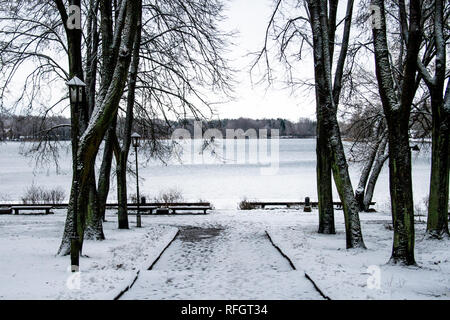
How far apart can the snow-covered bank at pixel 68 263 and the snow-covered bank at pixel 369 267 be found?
3.59m

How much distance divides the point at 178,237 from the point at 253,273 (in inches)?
232

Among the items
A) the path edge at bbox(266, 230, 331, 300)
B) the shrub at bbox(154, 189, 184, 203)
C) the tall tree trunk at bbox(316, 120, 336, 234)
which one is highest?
the tall tree trunk at bbox(316, 120, 336, 234)

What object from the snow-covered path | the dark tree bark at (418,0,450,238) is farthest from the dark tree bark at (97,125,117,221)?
the dark tree bark at (418,0,450,238)

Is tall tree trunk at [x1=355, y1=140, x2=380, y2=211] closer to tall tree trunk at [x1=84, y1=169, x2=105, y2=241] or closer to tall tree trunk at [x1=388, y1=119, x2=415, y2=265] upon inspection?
A: tall tree trunk at [x1=388, y1=119, x2=415, y2=265]

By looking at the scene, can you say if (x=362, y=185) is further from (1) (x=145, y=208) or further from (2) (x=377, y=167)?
(1) (x=145, y=208)

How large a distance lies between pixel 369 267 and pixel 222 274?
3.05m

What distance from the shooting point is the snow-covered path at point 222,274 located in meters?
7.15

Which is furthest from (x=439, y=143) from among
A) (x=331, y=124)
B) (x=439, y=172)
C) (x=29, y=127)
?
(x=29, y=127)

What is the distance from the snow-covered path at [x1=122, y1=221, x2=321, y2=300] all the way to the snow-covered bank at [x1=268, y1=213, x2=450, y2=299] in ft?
1.32

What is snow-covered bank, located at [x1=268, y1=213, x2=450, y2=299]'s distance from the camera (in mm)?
6858

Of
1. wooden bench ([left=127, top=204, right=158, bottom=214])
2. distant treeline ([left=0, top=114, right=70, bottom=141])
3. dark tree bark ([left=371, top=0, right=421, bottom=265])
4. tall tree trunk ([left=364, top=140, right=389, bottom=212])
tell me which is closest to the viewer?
dark tree bark ([left=371, top=0, right=421, bottom=265])

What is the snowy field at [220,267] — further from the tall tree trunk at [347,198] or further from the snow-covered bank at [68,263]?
the tall tree trunk at [347,198]

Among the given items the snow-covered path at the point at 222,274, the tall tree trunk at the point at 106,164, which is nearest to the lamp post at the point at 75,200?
the snow-covered path at the point at 222,274
